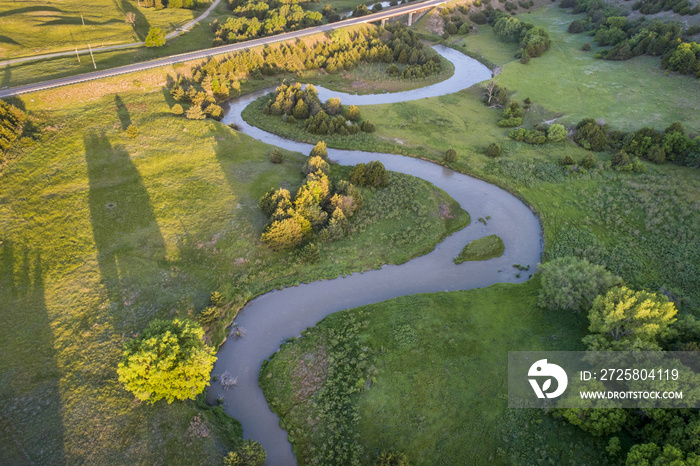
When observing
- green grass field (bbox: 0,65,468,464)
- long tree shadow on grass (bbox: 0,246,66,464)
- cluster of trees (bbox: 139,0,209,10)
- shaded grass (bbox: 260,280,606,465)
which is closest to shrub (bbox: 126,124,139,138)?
green grass field (bbox: 0,65,468,464)

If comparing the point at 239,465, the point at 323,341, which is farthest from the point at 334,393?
the point at 239,465

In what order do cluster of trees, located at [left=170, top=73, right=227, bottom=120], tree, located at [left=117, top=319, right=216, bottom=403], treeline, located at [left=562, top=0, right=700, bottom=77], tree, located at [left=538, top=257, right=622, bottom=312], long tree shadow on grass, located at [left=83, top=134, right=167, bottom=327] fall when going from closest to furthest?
1. tree, located at [left=117, top=319, right=216, bottom=403]
2. tree, located at [left=538, top=257, right=622, bottom=312]
3. long tree shadow on grass, located at [left=83, top=134, right=167, bottom=327]
4. cluster of trees, located at [left=170, top=73, right=227, bottom=120]
5. treeline, located at [left=562, top=0, right=700, bottom=77]

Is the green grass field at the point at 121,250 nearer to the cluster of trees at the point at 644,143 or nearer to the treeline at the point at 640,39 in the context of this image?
the cluster of trees at the point at 644,143

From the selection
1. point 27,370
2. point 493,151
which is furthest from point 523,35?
point 27,370

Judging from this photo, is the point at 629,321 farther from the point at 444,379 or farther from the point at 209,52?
the point at 209,52

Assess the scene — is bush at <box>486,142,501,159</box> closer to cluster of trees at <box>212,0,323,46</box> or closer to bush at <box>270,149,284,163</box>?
bush at <box>270,149,284,163</box>

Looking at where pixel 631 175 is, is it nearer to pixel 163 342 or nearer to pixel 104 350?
pixel 163 342
